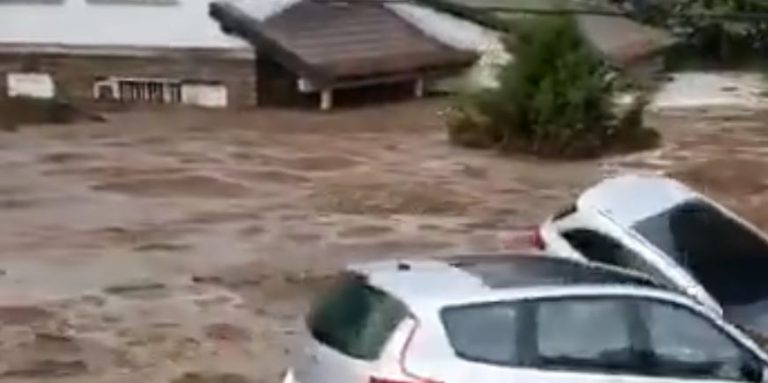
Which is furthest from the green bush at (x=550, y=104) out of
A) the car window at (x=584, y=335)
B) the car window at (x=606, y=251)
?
the car window at (x=584, y=335)

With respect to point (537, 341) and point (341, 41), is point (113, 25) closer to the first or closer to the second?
point (341, 41)

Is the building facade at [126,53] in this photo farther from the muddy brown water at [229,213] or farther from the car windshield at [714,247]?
the car windshield at [714,247]

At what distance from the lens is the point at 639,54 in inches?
1347

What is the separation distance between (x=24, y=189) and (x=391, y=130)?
663 centimetres

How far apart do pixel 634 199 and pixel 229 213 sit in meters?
8.08

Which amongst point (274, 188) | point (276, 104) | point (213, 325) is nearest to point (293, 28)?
point (276, 104)

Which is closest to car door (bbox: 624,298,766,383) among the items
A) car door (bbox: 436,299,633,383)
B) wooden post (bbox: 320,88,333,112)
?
car door (bbox: 436,299,633,383)

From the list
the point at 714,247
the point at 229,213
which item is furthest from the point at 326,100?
the point at 714,247

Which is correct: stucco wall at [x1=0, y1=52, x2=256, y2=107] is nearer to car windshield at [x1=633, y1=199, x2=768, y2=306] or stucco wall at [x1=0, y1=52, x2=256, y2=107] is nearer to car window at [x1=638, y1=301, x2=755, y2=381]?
car windshield at [x1=633, y1=199, x2=768, y2=306]

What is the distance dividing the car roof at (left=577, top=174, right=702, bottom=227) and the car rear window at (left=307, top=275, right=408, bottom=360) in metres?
3.91

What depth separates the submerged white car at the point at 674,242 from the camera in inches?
520

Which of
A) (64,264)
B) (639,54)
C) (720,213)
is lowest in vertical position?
(639,54)

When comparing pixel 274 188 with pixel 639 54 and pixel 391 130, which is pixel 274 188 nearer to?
pixel 391 130

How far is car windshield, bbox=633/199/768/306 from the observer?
13.5 metres
